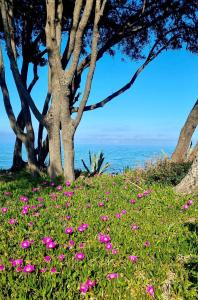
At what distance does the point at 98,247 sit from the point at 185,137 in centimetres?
764

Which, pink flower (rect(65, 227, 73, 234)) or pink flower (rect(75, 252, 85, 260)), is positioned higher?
pink flower (rect(65, 227, 73, 234))

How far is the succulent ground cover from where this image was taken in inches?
136

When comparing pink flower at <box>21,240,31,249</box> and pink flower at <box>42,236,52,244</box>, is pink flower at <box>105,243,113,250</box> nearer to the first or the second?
pink flower at <box>42,236,52,244</box>

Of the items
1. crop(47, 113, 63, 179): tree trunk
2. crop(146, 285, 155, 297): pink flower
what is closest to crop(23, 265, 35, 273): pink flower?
crop(146, 285, 155, 297): pink flower

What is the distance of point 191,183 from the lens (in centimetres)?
714

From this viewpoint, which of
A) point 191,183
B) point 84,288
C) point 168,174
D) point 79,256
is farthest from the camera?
point 168,174

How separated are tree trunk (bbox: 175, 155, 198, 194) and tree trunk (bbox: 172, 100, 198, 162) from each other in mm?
3989

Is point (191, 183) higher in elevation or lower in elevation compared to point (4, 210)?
higher

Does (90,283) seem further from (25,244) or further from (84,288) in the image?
(25,244)

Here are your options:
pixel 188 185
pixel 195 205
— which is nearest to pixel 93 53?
pixel 188 185

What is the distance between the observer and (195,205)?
644 centimetres

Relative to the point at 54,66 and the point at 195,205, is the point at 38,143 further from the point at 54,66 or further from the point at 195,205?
the point at 195,205

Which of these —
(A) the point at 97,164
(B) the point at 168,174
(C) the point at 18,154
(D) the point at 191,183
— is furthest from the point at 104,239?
(C) the point at 18,154

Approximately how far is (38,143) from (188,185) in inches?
274
